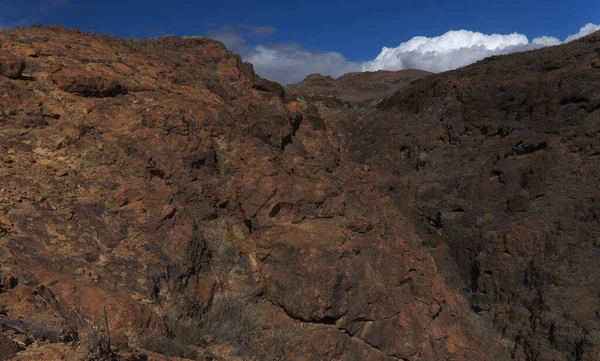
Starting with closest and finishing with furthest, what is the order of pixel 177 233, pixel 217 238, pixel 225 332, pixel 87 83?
pixel 225 332 < pixel 177 233 < pixel 217 238 < pixel 87 83

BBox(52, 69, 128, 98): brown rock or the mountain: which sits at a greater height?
the mountain

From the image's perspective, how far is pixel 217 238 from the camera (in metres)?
6.05

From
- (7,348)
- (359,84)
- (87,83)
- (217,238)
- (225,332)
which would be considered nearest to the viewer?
(7,348)

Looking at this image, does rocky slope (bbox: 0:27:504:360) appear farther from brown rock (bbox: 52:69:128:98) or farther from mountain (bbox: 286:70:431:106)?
mountain (bbox: 286:70:431:106)

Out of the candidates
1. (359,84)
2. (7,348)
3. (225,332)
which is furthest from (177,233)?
(359,84)

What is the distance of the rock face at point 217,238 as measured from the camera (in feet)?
13.8

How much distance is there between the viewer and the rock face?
13.8ft

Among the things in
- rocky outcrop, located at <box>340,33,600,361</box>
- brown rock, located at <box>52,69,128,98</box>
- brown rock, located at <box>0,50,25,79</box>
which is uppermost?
brown rock, located at <box>0,50,25,79</box>

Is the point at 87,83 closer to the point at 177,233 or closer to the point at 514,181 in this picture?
the point at 177,233

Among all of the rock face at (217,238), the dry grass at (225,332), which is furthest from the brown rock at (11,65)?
the dry grass at (225,332)

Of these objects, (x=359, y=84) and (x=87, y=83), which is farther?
(x=359, y=84)

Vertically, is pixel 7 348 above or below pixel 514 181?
above

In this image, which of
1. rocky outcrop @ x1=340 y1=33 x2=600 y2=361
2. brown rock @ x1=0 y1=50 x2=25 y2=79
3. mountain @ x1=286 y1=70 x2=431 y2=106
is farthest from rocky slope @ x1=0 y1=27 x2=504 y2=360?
mountain @ x1=286 y1=70 x2=431 y2=106

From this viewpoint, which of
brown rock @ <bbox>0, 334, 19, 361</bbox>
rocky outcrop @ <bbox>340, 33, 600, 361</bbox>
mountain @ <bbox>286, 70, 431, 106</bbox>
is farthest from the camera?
mountain @ <bbox>286, 70, 431, 106</bbox>
